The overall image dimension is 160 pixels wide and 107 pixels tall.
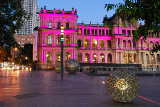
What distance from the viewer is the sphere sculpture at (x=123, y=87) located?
361 inches

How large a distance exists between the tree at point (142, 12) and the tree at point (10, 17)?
1262 centimetres

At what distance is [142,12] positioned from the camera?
5.66 meters

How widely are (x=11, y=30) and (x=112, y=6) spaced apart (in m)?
13.3

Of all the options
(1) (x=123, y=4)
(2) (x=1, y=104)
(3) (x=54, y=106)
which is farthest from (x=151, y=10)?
(2) (x=1, y=104)

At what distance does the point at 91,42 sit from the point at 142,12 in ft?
227

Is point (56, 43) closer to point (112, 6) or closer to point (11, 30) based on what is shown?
point (11, 30)

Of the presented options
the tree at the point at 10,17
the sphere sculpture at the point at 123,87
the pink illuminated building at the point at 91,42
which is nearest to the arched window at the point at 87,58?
the pink illuminated building at the point at 91,42

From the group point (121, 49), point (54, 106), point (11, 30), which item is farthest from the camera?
point (121, 49)

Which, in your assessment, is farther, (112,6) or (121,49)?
(121,49)

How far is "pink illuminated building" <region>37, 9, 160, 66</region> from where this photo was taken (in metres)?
65.4

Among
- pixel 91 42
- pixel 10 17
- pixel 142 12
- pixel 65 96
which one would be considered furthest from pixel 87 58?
pixel 142 12

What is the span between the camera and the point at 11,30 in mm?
17500

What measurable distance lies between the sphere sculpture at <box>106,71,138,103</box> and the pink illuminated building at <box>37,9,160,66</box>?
56.0 m

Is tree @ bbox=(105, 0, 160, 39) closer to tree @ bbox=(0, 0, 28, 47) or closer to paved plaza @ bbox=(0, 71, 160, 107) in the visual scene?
paved plaza @ bbox=(0, 71, 160, 107)
